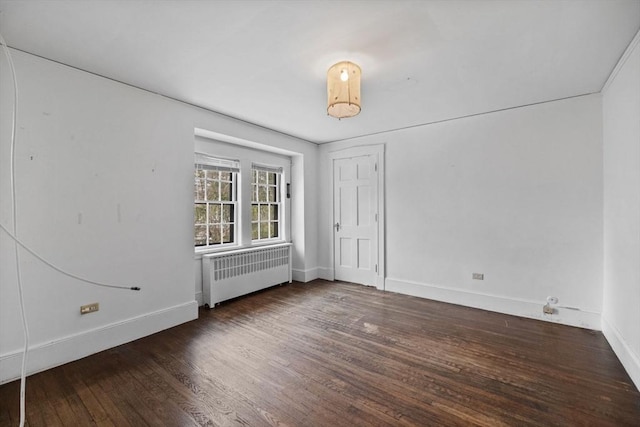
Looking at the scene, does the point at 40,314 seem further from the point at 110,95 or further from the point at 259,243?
the point at 259,243

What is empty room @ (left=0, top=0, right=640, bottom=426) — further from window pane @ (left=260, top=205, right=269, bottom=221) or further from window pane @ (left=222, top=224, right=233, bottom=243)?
window pane @ (left=260, top=205, right=269, bottom=221)

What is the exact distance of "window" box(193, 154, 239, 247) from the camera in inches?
157

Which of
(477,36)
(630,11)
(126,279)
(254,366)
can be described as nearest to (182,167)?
(126,279)

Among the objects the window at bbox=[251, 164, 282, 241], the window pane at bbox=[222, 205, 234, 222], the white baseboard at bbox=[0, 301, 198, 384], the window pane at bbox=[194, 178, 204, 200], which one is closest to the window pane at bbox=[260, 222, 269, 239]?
the window at bbox=[251, 164, 282, 241]

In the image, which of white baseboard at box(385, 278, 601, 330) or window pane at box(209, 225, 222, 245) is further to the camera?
window pane at box(209, 225, 222, 245)

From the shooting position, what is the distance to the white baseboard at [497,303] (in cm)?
317

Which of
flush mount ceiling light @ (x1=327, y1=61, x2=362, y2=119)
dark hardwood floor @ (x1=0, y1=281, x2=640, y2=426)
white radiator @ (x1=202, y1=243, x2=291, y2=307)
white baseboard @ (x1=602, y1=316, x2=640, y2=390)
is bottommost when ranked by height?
dark hardwood floor @ (x1=0, y1=281, x2=640, y2=426)

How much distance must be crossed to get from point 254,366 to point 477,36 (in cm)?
313

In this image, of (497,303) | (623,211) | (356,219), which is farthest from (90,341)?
(623,211)

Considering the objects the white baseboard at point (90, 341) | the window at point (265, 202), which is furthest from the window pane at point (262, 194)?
the white baseboard at point (90, 341)

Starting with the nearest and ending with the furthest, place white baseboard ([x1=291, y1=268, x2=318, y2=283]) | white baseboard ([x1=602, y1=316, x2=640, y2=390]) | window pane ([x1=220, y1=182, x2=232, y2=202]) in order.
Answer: white baseboard ([x1=602, y1=316, x2=640, y2=390]) → window pane ([x1=220, y1=182, x2=232, y2=202]) → white baseboard ([x1=291, y1=268, x2=318, y2=283])

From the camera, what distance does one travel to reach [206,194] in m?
4.07

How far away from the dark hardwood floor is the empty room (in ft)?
0.07

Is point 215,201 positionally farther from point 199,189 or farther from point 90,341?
point 90,341
